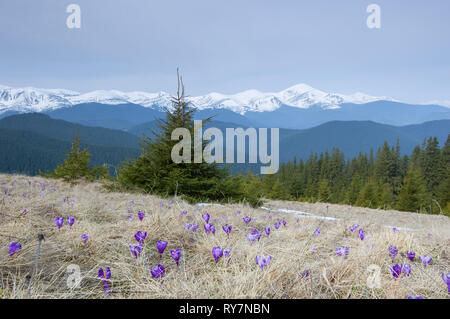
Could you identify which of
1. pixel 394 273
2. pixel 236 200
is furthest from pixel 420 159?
pixel 394 273

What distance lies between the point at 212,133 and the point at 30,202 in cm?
522

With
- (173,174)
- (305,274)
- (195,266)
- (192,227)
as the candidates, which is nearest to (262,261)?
(305,274)

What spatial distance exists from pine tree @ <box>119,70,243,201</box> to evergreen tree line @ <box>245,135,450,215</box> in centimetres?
→ 1497

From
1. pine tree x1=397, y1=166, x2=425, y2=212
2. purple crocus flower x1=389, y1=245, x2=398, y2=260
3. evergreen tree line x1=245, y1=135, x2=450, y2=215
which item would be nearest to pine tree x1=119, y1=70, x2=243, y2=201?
purple crocus flower x1=389, y1=245, x2=398, y2=260

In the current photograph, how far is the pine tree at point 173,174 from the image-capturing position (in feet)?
24.8

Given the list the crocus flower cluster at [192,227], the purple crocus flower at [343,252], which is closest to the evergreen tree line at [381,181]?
the crocus flower cluster at [192,227]

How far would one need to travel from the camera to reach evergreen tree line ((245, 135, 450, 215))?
117 ft

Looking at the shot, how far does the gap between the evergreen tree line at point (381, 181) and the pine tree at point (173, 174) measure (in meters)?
15.0

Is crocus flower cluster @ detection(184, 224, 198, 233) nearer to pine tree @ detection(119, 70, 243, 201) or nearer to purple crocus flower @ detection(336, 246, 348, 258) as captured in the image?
purple crocus flower @ detection(336, 246, 348, 258)

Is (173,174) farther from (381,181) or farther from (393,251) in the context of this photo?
(381,181)

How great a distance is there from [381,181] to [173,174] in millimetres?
55975

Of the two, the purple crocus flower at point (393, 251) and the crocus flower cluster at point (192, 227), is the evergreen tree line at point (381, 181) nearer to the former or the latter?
the crocus flower cluster at point (192, 227)
